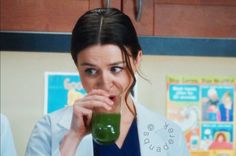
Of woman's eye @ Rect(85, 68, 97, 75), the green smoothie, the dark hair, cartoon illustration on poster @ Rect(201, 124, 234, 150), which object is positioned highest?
the dark hair

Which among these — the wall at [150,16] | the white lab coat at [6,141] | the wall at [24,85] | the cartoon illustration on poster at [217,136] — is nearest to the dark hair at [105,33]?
the wall at [150,16]

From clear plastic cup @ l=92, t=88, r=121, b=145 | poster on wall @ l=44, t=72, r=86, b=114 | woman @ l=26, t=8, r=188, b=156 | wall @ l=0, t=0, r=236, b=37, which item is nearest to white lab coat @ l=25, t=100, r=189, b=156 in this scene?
woman @ l=26, t=8, r=188, b=156

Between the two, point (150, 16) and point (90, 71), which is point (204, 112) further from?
point (90, 71)

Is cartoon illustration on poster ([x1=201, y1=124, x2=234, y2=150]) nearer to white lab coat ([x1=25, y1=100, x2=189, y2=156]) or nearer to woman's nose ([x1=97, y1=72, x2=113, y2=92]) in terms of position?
white lab coat ([x1=25, y1=100, x2=189, y2=156])

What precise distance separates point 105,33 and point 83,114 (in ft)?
0.54

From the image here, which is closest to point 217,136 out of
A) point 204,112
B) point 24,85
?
point 204,112

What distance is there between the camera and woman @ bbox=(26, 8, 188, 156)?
0.82 metres

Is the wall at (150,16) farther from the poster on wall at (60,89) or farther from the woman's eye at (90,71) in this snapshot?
the woman's eye at (90,71)

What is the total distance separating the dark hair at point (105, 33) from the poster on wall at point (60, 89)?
1.73 feet

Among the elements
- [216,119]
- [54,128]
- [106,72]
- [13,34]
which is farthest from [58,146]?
[216,119]

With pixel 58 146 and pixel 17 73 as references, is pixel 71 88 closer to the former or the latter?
pixel 17 73

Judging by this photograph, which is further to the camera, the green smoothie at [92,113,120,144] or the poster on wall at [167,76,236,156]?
the poster on wall at [167,76,236,156]

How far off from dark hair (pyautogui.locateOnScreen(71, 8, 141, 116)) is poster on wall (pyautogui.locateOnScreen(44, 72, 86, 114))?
0.53m

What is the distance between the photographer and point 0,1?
1.16 metres
